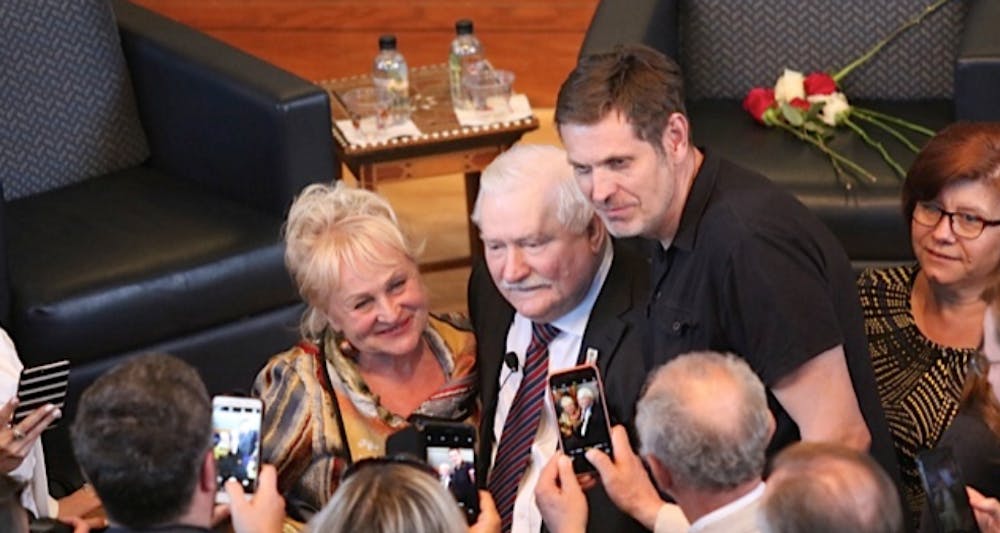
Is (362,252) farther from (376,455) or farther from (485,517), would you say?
(485,517)

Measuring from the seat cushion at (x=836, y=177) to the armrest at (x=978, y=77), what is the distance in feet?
0.64

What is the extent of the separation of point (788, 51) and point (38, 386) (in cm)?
227

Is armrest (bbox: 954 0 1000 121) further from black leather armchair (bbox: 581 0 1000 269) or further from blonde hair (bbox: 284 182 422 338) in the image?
blonde hair (bbox: 284 182 422 338)

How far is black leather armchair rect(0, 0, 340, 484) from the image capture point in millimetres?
3754

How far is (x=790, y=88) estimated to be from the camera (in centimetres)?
435

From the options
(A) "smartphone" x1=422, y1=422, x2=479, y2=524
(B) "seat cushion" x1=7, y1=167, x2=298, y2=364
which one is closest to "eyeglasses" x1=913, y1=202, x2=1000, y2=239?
(A) "smartphone" x1=422, y1=422, x2=479, y2=524

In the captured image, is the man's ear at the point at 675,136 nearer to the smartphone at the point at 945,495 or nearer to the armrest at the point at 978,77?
the smartphone at the point at 945,495

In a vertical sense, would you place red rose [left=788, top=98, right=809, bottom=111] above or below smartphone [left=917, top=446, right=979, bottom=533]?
below

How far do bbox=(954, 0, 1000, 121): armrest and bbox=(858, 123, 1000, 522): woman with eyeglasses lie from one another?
0.98m

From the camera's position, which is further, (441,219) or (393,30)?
(393,30)

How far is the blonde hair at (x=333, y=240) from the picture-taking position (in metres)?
2.91

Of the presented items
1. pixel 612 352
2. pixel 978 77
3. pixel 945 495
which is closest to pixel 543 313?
pixel 612 352

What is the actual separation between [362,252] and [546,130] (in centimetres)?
274

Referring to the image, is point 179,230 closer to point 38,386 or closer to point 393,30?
point 38,386
